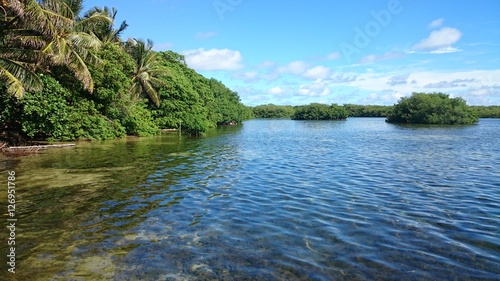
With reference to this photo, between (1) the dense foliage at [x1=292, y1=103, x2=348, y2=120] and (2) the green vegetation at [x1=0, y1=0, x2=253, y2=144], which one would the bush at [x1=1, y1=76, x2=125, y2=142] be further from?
(1) the dense foliage at [x1=292, y1=103, x2=348, y2=120]

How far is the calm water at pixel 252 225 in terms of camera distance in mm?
6359

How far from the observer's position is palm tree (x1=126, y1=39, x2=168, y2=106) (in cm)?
4322

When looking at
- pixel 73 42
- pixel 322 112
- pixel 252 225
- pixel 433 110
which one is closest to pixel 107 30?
pixel 73 42

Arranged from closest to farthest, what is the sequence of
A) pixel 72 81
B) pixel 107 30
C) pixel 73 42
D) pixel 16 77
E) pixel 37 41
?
pixel 16 77 → pixel 37 41 → pixel 73 42 → pixel 72 81 → pixel 107 30

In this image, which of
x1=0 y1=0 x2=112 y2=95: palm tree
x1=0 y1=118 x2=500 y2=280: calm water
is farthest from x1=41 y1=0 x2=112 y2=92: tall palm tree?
x1=0 y1=118 x2=500 y2=280: calm water

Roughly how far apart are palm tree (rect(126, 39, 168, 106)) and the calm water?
27929 millimetres

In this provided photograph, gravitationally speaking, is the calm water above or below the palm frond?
below

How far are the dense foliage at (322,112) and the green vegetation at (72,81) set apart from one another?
13171 cm

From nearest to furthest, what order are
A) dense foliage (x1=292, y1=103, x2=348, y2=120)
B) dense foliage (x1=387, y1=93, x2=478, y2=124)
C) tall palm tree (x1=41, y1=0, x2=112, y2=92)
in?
tall palm tree (x1=41, y1=0, x2=112, y2=92), dense foliage (x1=387, y1=93, x2=478, y2=124), dense foliage (x1=292, y1=103, x2=348, y2=120)

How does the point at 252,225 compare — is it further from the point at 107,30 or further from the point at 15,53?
the point at 107,30

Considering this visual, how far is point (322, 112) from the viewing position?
17388 centimetres

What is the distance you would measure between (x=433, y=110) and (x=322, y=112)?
69.9 m

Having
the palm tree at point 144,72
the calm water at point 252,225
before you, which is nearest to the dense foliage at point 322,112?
the palm tree at point 144,72

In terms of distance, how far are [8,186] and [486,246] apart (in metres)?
15.1
